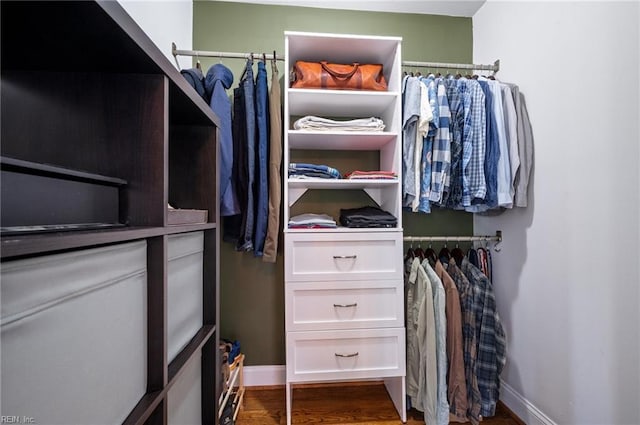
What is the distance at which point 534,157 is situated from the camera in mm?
1322

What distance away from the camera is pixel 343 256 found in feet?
4.35

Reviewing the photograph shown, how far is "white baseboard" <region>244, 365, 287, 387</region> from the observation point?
1688 millimetres

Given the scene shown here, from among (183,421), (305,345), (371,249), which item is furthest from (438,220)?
(183,421)

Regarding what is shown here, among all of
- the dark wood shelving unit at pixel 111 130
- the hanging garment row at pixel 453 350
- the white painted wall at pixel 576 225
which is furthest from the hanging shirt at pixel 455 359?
the dark wood shelving unit at pixel 111 130

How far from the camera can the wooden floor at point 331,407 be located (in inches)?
55.1

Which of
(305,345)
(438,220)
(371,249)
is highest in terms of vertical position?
(438,220)

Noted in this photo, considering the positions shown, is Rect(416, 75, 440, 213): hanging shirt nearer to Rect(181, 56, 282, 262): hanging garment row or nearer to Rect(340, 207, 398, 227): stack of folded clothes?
Rect(340, 207, 398, 227): stack of folded clothes

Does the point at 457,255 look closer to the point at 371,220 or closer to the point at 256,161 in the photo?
the point at 371,220

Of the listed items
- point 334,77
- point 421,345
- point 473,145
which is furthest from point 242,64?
point 421,345

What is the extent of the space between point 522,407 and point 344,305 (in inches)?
42.2

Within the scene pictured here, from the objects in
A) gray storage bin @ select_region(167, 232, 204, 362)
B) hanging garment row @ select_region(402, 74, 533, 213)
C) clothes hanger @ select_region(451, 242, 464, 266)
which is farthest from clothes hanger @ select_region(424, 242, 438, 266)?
gray storage bin @ select_region(167, 232, 204, 362)

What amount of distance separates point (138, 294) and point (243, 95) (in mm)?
1209

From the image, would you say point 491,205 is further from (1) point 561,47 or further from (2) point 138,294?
(2) point 138,294

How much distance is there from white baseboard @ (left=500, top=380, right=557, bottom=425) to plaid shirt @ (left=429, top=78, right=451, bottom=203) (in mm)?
1110
